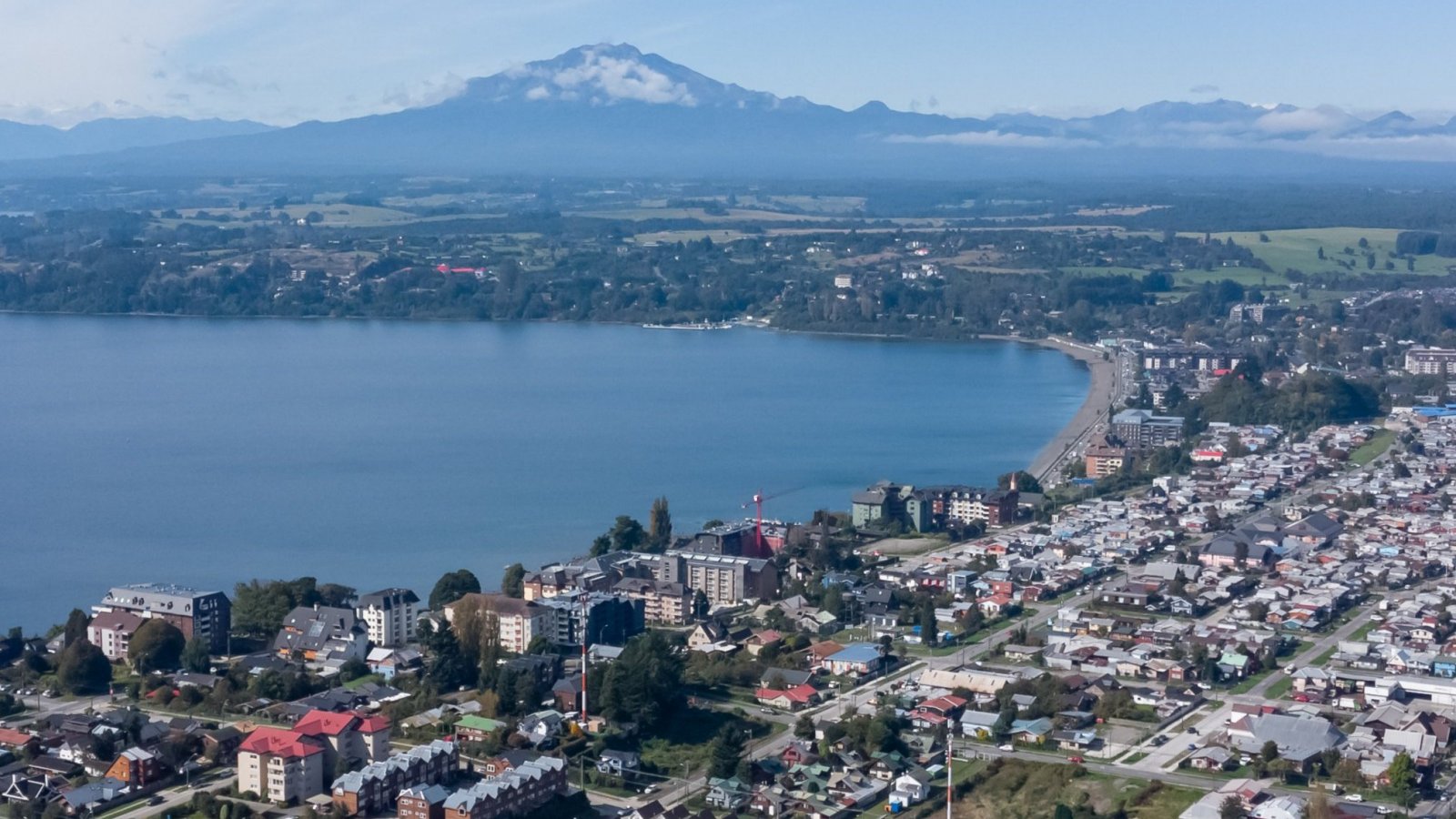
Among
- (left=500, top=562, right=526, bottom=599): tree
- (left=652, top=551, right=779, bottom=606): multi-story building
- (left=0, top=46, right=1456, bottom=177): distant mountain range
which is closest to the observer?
(left=500, top=562, right=526, bottom=599): tree

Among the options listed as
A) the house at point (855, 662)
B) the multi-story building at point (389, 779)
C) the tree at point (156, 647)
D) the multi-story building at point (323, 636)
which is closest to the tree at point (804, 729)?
the house at point (855, 662)

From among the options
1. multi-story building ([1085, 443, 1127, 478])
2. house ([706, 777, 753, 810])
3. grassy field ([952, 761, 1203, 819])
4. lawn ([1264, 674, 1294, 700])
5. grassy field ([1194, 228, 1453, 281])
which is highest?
grassy field ([1194, 228, 1453, 281])

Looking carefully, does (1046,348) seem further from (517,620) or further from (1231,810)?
(1231,810)

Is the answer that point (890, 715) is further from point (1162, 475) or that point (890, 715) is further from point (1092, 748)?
point (1162, 475)

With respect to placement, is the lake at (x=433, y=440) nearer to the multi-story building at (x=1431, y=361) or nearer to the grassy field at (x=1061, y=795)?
the multi-story building at (x=1431, y=361)

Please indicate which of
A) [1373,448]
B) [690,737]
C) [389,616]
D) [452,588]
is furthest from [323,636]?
[1373,448]

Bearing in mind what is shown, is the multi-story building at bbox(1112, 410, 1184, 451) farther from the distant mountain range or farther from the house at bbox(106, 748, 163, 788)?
the distant mountain range

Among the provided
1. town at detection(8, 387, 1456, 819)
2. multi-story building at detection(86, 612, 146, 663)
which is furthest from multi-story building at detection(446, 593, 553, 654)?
multi-story building at detection(86, 612, 146, 663)
